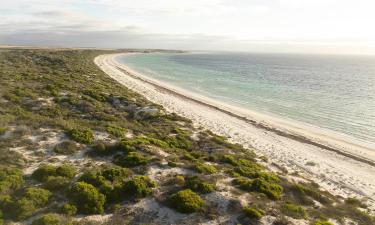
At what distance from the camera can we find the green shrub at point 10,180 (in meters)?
14.0

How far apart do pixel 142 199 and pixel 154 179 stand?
7.73 ft

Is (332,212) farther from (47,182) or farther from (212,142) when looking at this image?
(47,182)

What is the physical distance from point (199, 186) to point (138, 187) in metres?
3.12

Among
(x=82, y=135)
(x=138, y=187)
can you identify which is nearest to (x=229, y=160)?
(x=138, y=187)

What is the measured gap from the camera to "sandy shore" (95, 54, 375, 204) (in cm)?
2194

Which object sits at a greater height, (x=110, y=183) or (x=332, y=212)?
(x=110, y=183)

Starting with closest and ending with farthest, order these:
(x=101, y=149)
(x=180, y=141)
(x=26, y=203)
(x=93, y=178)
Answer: (x=26, y=203)
(x=93, y=178)
(x=101, y=149)
(x=180, y=141)

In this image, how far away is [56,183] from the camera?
14953 millimetres

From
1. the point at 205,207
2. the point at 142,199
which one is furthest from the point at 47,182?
the point at 205,207

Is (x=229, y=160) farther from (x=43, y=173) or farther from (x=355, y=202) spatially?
(x=43, y=173)

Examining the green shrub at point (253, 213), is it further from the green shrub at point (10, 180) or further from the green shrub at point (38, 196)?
the green shrub at point (10, 180)

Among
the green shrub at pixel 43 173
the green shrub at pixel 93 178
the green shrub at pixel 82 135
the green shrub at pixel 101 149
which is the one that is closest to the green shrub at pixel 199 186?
the green shrub at pixel 93 178

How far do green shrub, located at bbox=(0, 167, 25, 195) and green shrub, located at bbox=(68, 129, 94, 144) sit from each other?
5.66 meters

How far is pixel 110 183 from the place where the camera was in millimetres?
15594
